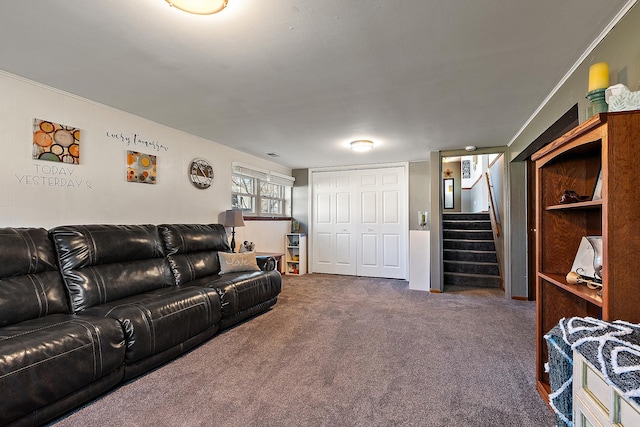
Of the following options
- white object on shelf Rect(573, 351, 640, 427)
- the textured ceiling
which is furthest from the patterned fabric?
the textured ceiling

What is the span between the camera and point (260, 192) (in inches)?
218

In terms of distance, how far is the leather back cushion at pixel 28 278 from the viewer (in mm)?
1932

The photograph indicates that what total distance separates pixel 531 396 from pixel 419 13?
2.34 metres

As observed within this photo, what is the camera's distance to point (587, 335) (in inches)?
43.1

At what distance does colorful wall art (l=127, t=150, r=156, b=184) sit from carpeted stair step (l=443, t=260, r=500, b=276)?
186 inches

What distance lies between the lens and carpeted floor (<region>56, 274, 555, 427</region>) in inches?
66.5

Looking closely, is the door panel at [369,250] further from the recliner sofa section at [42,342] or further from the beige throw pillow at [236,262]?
the recliner sofa section at [42,342]

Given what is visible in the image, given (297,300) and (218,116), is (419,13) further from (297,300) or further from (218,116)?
(297,300)

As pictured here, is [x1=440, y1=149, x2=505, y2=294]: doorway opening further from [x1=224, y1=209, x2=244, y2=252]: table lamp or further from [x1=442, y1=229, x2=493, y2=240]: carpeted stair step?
[x1=224, y1=209, x2=244, y2=252]: table lamp

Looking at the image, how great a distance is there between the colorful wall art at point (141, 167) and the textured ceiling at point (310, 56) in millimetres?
482

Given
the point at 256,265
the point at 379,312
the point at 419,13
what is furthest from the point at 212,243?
the point at 419,13

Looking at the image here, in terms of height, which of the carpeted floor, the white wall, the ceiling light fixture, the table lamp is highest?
the ceiling light fixture

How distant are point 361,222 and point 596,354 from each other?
5.01 m

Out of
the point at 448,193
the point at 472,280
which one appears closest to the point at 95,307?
the point at 472,280
